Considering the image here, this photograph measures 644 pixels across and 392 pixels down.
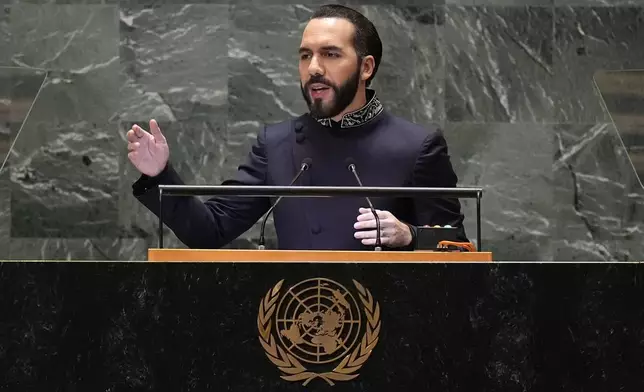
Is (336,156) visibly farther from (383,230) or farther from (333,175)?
(383,230)

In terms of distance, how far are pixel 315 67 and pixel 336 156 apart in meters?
0.33

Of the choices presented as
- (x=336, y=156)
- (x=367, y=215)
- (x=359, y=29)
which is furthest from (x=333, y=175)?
(x=367, y=215)

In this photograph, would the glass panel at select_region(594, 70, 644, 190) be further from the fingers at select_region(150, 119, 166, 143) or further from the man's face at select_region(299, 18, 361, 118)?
the fingers at select_region(150, 119, 166, 143)

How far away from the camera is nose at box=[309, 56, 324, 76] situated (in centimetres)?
335

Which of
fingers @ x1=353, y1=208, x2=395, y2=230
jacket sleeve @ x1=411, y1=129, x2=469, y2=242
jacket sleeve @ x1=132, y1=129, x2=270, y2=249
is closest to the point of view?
A: fingers @ x1=353, y1=208, x2=395, y2=230

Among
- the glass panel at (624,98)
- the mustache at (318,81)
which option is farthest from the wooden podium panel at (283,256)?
the glass panel at (624,98)

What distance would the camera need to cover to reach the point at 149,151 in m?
2.75

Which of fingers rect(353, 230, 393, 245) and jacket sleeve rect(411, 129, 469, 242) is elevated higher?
jacket sleeve rect(411, 129, 469, 242)

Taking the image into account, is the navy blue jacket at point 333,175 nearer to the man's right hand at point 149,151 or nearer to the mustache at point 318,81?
the mustache at point 318,81

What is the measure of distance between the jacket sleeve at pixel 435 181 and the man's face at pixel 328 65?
0.35 m
